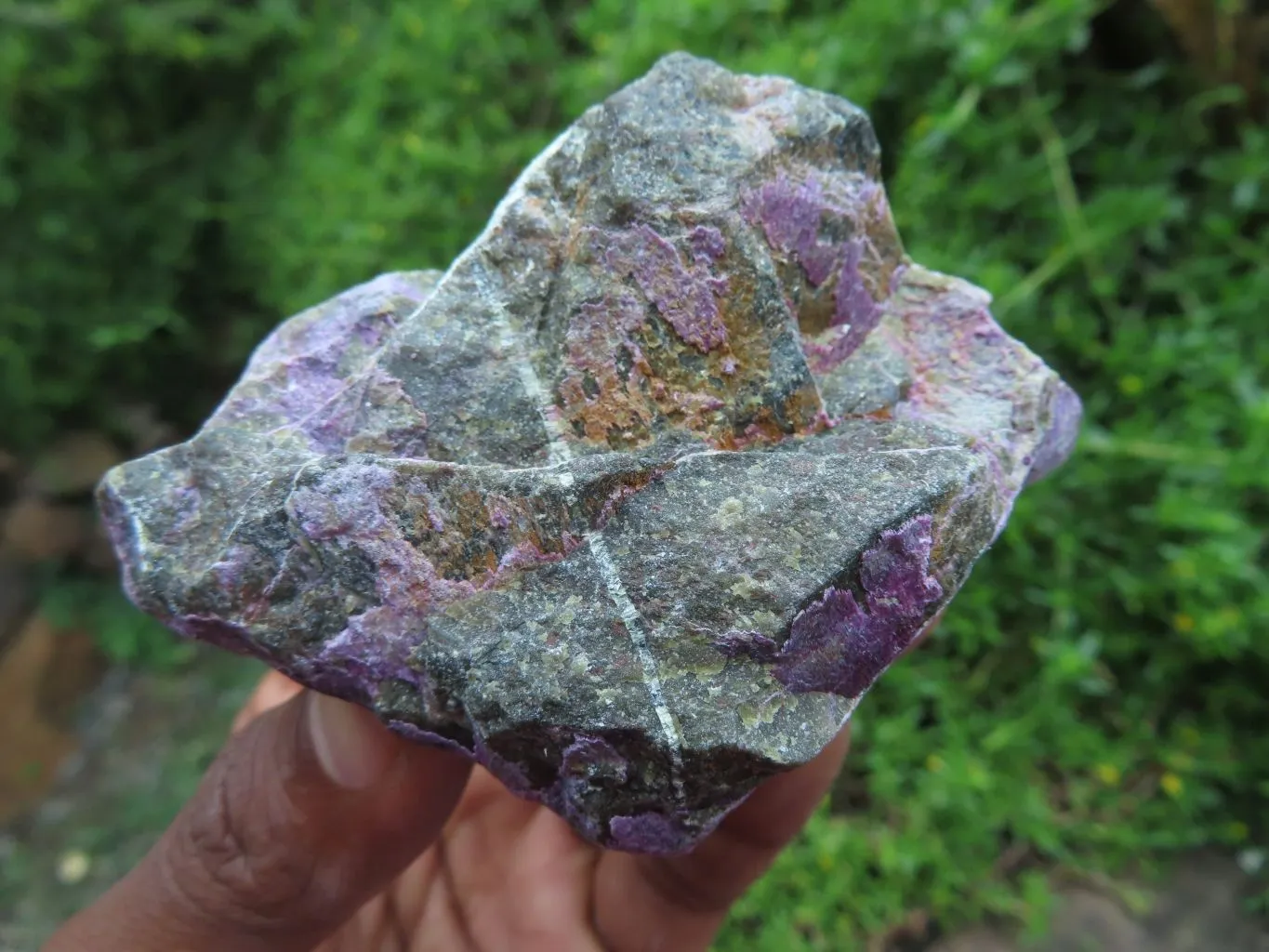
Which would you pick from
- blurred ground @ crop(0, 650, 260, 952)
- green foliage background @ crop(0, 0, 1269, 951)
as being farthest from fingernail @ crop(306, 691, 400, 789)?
blurred ground @ crop(0, 650, 260, 952)

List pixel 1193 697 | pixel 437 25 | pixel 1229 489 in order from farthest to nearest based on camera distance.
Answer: pixel 437 25 → pixel 1193 697 → pixel 1229 489

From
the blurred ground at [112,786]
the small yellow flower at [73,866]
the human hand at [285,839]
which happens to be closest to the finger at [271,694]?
the human hand at [285,839]

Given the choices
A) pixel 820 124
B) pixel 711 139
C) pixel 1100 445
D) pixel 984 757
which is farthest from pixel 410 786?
pixel 1100 445

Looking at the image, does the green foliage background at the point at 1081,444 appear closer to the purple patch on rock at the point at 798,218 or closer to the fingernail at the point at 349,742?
the purple patch on rock at the point at 798,218

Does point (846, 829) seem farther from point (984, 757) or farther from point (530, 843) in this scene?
point (530, 843)

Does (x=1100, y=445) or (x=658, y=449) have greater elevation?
(x=658, y=449)

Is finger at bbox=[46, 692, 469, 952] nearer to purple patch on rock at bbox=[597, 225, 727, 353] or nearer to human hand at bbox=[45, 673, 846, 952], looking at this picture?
human hand at bbox=[45, 673, 846, 952]
